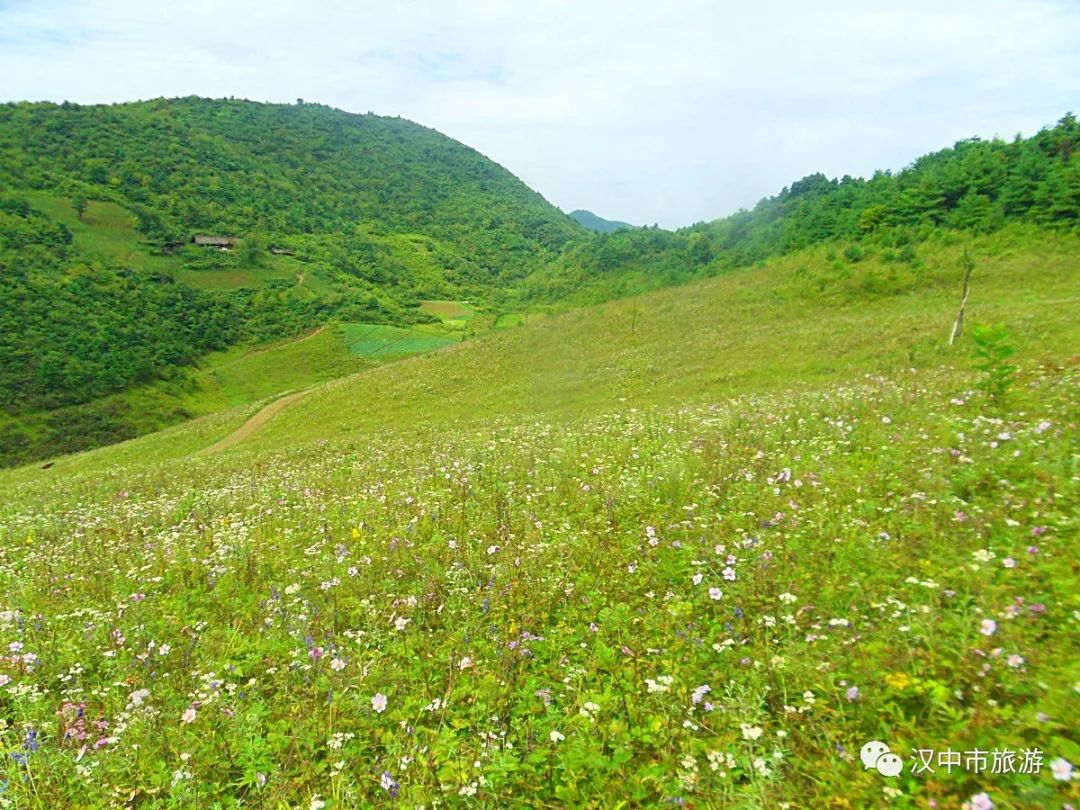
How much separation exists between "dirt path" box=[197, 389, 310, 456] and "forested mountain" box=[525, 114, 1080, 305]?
3813 centimetres

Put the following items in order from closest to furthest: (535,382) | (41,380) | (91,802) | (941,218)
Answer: (91,802), (535,382), (941,218), (41,380)

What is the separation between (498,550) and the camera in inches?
261

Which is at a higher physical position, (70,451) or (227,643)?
(227,643)

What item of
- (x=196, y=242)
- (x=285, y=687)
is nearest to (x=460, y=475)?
(x=285, y=687)

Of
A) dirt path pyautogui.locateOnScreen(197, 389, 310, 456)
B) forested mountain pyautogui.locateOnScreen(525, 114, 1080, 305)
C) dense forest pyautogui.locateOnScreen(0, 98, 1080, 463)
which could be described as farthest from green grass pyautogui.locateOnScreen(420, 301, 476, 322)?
dirt path pyautogui.locateOnScreen(197, 389, 310, 456)

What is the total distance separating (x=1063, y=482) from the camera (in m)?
5.29

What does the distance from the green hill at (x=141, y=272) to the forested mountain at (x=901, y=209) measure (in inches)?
3052

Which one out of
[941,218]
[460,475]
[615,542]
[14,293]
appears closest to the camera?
[615,542]

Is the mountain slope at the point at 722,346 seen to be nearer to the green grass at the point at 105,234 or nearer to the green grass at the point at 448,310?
the green grass at the point at 448,310

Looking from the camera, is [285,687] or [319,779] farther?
[285,687]

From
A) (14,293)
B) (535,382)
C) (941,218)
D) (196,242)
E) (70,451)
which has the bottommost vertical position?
(70,451)

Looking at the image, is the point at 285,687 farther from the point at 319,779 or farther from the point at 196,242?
the point at 196,242

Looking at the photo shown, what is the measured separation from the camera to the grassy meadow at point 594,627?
318cm

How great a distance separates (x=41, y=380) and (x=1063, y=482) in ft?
387
